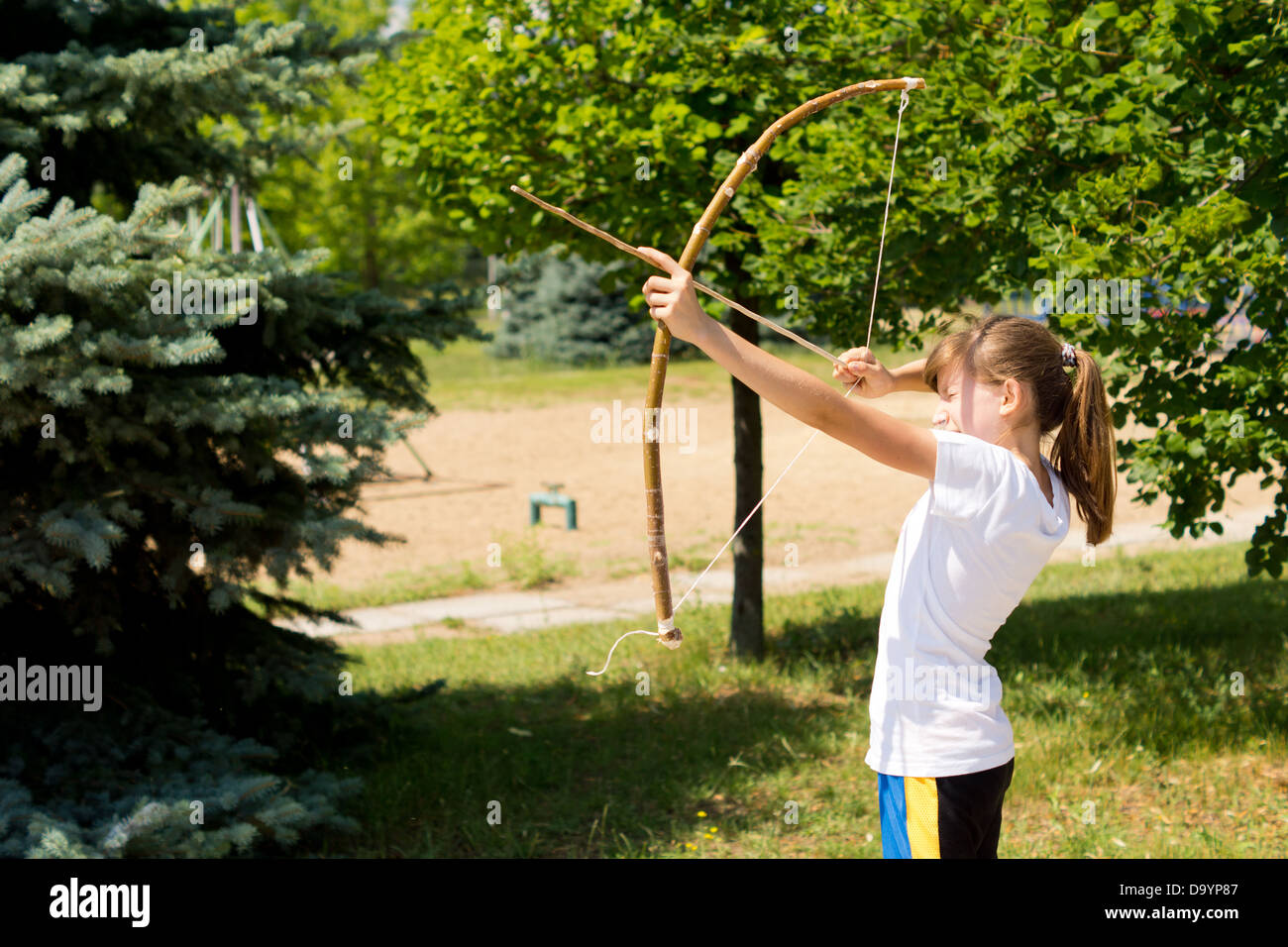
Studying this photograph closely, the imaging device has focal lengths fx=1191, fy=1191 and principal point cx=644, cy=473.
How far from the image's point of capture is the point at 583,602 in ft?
33.9

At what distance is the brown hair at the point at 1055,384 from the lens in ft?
8.61

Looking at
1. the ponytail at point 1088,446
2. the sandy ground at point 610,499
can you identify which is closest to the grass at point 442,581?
the sandy ground at point 610,499

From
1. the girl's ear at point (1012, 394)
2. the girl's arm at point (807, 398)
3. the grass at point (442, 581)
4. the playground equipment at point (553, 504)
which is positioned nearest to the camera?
the girl's arm at point (807, 398)

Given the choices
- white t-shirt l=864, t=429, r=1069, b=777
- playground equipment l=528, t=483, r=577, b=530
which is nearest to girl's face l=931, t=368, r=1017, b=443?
white t-shirt l=864, t=429, r=1069, b=777

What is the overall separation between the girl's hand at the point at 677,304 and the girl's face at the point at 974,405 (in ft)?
2.37

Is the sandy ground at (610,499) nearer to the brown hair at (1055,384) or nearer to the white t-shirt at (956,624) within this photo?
the brown hair at (1055,384)

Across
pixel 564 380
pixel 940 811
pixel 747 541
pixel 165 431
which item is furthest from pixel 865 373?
pixel 564 380

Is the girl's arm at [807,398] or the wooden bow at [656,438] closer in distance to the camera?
the girl's arm at [807,398]

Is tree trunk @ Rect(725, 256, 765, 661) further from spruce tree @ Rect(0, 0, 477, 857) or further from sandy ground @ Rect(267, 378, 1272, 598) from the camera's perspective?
spruce tree @ Rect(0, 0, 477, 857)

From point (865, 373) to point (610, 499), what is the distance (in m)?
12.5

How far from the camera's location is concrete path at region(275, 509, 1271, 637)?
9.56 meters

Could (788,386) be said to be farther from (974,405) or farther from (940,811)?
(940,811)

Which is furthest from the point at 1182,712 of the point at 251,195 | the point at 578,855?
the point at 251,195

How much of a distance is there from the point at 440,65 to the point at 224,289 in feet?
8.51
